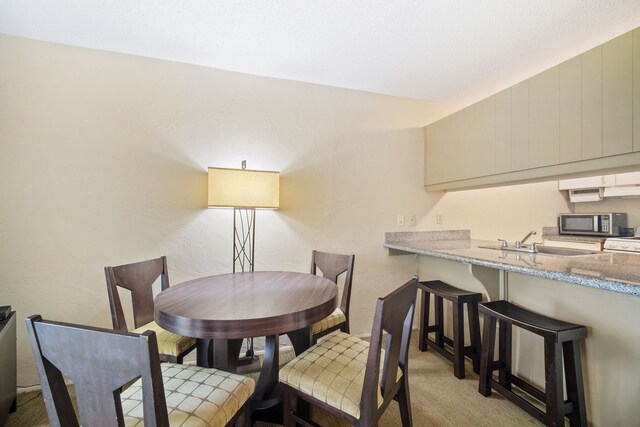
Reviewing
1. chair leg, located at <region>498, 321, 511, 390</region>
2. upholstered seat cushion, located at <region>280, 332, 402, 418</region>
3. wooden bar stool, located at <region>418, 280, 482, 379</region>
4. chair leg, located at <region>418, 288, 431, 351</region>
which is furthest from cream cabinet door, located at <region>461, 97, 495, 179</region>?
upholstered seat cushion, located at <region>280, 332, 402, 418</region>

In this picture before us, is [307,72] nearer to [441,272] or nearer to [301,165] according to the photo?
[301,165]

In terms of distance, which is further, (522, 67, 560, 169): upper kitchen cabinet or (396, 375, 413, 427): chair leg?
(522, 67, 560, 169): upper kitchen cabinet

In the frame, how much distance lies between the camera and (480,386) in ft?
6.04

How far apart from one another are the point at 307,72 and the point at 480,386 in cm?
267

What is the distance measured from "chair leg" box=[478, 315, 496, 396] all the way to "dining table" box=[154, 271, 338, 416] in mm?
1024

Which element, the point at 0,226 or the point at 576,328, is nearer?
Answer: the point at 576,328

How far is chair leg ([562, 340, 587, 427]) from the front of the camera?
144 cm

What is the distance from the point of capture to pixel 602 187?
9.66ft

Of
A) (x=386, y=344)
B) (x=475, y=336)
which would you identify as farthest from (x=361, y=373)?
(x=475, y=336)

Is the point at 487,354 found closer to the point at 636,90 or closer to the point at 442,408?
the point at 442,408

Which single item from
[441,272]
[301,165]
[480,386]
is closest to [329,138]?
[301,165]

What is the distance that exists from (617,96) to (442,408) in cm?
206

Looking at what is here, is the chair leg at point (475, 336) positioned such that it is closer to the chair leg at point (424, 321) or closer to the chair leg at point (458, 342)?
the chair leg at point (458, 342)

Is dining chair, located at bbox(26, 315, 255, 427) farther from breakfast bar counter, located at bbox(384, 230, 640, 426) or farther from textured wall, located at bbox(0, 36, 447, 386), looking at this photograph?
breakfast bar counter, located at bbox(384, 230, 640, 426)
